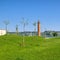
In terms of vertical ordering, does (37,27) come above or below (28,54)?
above

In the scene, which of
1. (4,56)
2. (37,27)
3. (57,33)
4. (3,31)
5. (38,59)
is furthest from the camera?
(57,33)

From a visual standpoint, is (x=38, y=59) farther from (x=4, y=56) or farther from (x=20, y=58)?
(x=4, y=56)

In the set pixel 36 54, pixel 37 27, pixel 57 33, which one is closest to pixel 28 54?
pixel 36 54

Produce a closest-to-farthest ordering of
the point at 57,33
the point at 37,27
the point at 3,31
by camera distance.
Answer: the point at 37,27 → the point at 3,31 → the point at 57,33

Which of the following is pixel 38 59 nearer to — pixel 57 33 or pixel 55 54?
pixel 55 54

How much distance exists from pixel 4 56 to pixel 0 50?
8.72 feet

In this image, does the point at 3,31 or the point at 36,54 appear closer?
the point at 36,54

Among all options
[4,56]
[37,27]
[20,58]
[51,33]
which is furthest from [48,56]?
[51,33]

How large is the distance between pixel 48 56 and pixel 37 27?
31722 mm

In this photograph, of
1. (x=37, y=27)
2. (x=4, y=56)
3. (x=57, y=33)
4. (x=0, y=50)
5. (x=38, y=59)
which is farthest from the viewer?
(x=57, y=33)

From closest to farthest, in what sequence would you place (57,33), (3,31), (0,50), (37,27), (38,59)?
1. (38,59)
2. (0,50)
3. (37,27)
4. (3,31)
5. (57,33)

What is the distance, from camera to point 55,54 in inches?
693

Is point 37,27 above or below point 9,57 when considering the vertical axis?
above

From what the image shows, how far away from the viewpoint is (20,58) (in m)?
16.1
